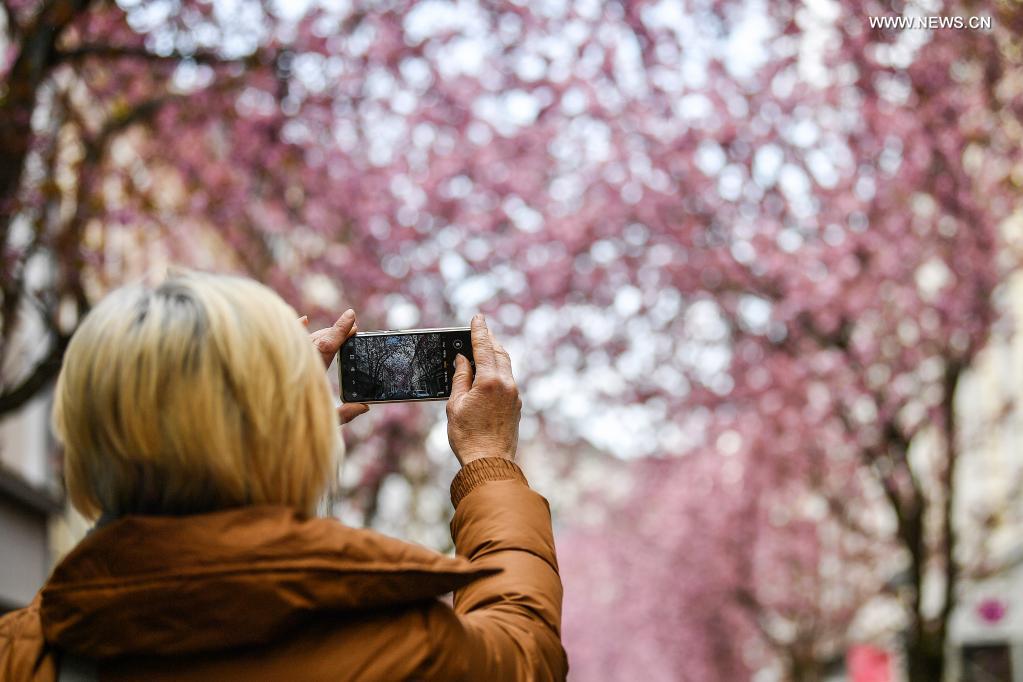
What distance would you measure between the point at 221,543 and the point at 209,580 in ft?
0.15

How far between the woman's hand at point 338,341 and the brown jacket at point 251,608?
26.5 inches

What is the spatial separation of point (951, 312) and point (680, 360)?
405 cm

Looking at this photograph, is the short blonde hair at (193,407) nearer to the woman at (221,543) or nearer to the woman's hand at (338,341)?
the woman at (221,543)

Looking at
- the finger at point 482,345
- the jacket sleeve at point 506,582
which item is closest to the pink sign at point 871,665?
the finger at point 482,345

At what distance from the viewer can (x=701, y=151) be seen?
503 inches

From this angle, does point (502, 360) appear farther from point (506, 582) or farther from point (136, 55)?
point (136, 55)

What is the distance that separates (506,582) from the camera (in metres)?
1.91

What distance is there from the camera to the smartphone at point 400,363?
93.4 inches

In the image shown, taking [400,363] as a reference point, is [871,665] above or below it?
below

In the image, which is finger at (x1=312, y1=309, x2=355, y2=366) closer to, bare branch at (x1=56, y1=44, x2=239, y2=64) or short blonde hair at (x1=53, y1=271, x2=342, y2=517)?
short blonde hair at (x1=53, y1=271, x2=342, y2=517)

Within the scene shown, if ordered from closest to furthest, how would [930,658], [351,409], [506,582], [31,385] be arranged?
1. [506,582]
2. [351,409]
3. [31,385]
4. [930,658]

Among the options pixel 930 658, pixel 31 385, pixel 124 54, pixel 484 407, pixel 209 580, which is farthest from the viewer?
pixel 930 658

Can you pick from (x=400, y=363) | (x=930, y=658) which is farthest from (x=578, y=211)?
(x=400, y=363)

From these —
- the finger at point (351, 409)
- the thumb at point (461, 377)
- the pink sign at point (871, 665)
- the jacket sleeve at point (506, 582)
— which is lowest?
the pink sign at point (871, 665)
